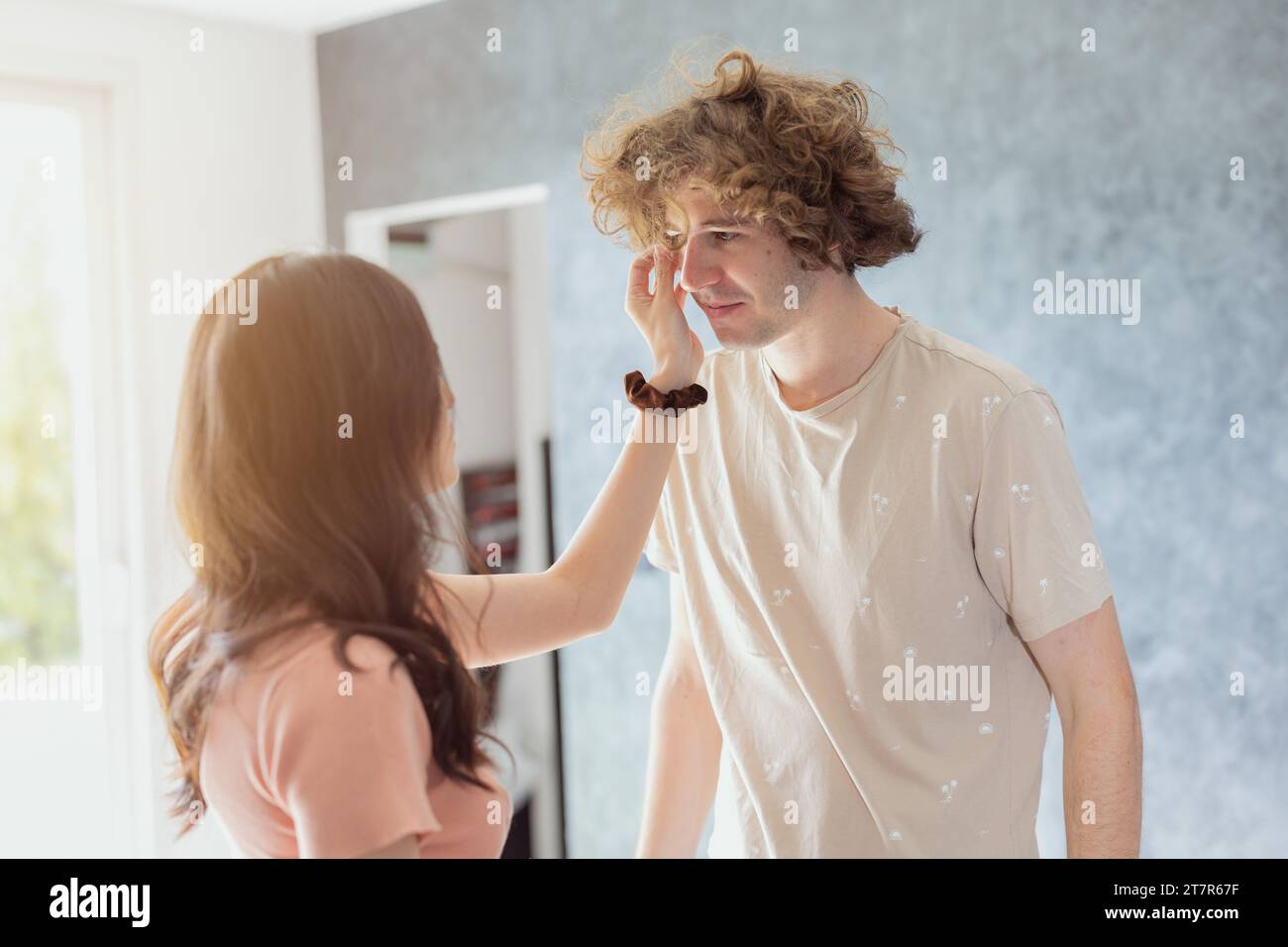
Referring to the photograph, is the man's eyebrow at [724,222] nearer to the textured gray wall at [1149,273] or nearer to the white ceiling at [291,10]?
the textured gray wall at [1149,273]

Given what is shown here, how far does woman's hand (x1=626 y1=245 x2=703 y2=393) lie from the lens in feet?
4.10

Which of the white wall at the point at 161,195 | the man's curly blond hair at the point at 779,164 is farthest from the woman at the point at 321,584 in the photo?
the white wall at the point at 161,195

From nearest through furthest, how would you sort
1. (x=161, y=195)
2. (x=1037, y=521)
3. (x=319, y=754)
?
(x=319, y=754)
(x=1037, y=521)
(x=161, y=195)

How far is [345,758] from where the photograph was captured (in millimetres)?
799

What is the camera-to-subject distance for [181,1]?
8.82ft

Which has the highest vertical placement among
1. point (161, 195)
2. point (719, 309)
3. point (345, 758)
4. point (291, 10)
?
point (291, 10)

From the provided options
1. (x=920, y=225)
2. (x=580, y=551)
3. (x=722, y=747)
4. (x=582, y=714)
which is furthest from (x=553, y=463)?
(x=580, y=551)

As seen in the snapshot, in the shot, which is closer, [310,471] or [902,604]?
[310,471]

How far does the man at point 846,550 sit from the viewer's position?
1.15 meters

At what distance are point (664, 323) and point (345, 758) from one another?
26.0 inches

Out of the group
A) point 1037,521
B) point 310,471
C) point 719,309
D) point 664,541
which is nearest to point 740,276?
point 719,309

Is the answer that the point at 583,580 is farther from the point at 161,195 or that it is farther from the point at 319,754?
the point at 161,195
